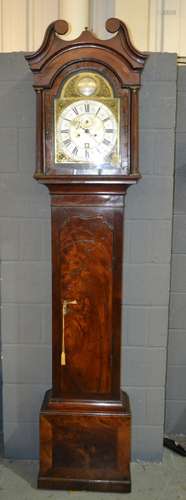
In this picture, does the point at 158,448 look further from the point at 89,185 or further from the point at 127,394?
the point at 89,185

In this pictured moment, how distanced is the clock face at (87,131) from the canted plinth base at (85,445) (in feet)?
3.65

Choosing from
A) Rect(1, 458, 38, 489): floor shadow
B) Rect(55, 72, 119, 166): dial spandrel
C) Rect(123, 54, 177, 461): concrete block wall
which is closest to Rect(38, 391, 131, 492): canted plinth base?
Rect(1, 458, 38, 489): floor shadow

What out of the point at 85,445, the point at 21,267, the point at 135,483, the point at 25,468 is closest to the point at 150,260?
the point at 21,267

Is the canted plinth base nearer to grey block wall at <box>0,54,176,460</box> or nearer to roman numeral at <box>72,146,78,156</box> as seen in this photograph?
grey block wall at <box>0,54,176,460</box>

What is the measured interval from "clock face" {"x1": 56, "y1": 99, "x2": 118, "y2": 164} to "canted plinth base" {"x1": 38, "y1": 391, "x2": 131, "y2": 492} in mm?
1113

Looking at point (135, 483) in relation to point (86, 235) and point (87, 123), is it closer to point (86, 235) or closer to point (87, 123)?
point (86, 235)

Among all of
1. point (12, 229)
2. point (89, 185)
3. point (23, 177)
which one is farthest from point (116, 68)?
point (12, 229)

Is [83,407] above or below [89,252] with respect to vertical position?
below

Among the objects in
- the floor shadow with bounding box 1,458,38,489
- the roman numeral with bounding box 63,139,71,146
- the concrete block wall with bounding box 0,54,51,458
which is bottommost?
the floor shadow with bounding box 1,458,38,489

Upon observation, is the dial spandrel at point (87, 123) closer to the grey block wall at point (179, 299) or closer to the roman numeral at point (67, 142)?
the roman numeral at point (67, 142)

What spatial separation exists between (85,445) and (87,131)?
1398 mm

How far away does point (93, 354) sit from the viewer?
6.68 ft

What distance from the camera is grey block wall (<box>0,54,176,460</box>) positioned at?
83.7 inches

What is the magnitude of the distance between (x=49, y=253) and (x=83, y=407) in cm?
74
